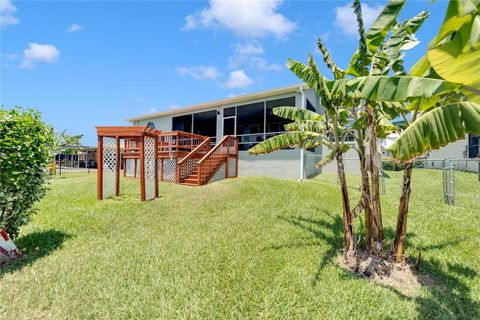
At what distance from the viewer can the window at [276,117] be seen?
49.5 ft

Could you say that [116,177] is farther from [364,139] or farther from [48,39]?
[364,139]

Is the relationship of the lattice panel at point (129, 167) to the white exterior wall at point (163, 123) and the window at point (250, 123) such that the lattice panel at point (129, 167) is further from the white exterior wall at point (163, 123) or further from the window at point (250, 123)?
the window at point (250, 123)

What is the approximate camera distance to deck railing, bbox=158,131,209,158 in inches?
524

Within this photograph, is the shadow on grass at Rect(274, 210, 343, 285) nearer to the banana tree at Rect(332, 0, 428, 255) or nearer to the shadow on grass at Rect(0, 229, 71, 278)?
the banana tree at Rect(332, 0, 428, 255)

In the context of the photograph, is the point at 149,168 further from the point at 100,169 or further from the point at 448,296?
the point at 448,296

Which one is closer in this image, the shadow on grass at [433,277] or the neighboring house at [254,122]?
the shadow on grass at [433,277]

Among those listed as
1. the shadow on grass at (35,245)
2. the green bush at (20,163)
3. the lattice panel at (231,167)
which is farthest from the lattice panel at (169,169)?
the green bush at (20,163)

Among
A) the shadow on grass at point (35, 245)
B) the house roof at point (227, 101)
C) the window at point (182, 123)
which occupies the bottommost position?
the shadow on grass at point (35, 245)

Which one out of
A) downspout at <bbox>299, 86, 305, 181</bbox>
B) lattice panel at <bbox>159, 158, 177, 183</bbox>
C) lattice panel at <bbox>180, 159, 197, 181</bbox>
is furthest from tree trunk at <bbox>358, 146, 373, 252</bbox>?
lattice panel at <bbox>159, 158, 177, 183</bbox>

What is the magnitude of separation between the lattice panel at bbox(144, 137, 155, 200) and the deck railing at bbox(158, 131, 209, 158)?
6.68 ft

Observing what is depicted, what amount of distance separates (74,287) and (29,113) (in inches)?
137

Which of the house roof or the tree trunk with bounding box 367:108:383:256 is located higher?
the house roof

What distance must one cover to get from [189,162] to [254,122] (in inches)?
396

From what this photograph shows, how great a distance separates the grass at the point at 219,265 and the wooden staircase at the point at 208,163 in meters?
4.16
